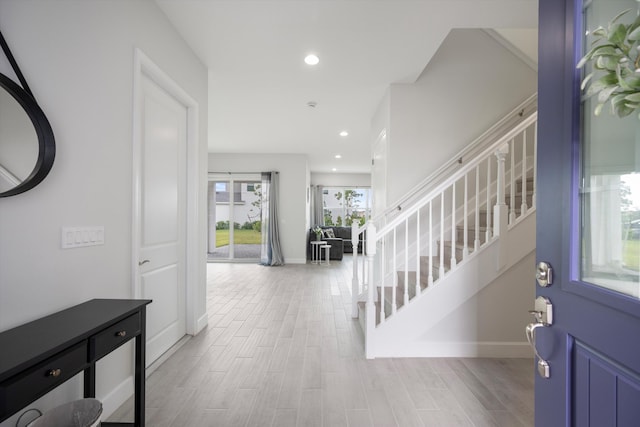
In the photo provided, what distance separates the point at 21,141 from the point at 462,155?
12.3ft

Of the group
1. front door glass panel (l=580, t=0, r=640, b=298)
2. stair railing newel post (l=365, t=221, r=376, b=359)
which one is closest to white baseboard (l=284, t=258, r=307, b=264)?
stair railing newel post (l=365, t=221, r=376, b=359)

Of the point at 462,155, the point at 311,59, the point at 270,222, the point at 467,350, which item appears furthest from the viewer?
the point at 270,222

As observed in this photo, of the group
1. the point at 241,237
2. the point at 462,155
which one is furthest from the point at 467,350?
the point at 241,237

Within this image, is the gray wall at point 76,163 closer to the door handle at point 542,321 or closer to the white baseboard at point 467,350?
the door handle at point 542,321

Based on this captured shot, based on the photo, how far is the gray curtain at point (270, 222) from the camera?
25.7ft

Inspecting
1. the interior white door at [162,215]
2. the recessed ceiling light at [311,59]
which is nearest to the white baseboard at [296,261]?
the interior white door at [162,215]

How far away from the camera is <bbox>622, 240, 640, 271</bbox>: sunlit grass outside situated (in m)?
0.71

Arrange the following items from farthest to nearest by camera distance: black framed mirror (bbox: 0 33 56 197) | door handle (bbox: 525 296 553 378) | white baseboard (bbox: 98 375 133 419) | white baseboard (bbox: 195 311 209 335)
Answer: white baseboard (bbox: 195 311 209 335)
white baseboard (bbox: 98 375 133 419)
black framed mirror (bbox: 0 33 56 197)
door handle (bbox: 525 296 553 378)

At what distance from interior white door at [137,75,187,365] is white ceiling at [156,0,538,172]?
0.74 m

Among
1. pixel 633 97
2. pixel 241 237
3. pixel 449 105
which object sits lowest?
pixel 241 237

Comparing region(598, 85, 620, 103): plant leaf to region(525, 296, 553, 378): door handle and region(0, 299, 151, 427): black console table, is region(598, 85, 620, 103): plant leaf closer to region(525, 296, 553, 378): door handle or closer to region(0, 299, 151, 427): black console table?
region(525, 296, 553, 378): door handle

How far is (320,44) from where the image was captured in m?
2.86

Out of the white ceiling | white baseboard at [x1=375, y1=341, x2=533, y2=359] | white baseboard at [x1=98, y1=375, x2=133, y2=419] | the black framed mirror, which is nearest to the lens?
the black framed mirror

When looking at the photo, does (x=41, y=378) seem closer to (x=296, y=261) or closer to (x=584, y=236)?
(x=584, y=236)
